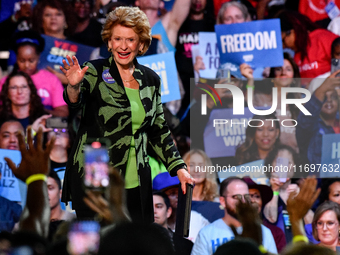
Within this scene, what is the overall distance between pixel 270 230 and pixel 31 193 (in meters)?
3.23

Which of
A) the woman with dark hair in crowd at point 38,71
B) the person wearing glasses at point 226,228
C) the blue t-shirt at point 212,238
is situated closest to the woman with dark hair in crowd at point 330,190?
the person wearing glasses at point 226,228

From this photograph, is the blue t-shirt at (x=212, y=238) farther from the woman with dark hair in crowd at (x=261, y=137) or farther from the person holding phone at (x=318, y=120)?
the person holding phone at (x=318, y=120)

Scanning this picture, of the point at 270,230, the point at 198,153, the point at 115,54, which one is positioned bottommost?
the point at 270,230

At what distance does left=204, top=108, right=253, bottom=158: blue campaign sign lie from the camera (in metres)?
4.94

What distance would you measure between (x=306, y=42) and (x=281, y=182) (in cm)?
156

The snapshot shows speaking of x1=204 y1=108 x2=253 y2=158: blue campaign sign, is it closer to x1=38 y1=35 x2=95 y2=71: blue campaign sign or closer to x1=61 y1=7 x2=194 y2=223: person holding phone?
x1=38 y1=35 x2=95 y2=71: blue campaign sign

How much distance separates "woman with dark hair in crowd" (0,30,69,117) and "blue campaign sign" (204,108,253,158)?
1398 mm

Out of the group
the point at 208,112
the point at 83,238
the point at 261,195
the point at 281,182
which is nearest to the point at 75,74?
the point at 83,238

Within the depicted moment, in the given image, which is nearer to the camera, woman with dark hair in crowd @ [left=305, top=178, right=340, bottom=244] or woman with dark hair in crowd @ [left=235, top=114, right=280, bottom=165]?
woman with dark hair in crowd @ [left=305, top=178, right=340, bottom=244]

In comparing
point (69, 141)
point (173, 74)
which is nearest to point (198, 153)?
point (173, 74)

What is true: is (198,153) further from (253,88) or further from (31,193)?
(31,193)

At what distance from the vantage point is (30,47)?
5.18 m

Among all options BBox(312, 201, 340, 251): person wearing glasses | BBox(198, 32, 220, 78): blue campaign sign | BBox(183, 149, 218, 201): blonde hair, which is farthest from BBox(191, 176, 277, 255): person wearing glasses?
BBox(198, 32, 220, 78): blue campaign sign

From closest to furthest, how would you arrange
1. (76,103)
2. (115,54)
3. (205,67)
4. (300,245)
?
(300,245)
(76,103)
(115,54)
(205,67)
